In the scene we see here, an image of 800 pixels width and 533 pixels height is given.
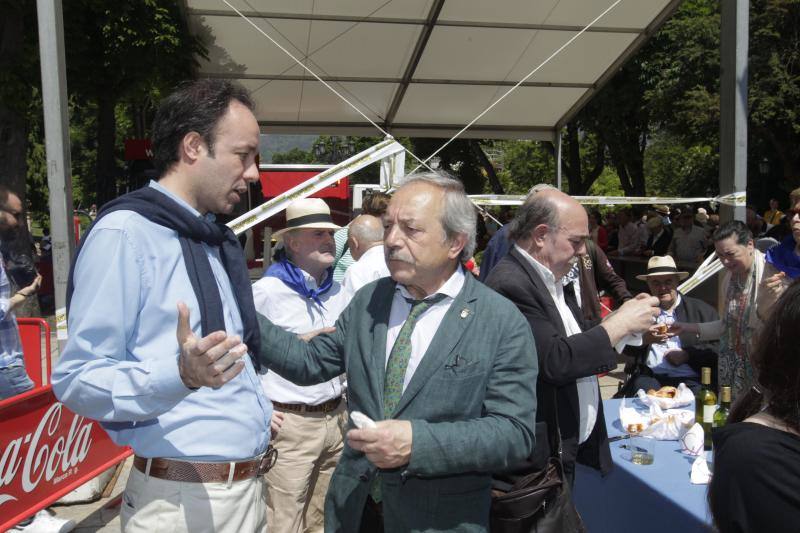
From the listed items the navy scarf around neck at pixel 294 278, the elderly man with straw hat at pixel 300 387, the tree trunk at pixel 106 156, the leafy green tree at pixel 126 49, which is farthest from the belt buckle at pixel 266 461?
the tree trunk at pixel 106 156

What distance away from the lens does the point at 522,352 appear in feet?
7.34

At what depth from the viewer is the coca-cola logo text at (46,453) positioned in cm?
380

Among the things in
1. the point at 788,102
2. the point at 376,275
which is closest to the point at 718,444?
the point at 376,275

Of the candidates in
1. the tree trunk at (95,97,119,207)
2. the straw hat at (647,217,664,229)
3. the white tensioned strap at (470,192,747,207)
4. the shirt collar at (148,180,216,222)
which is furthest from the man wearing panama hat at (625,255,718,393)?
the straw hat at (647,217,664,229)

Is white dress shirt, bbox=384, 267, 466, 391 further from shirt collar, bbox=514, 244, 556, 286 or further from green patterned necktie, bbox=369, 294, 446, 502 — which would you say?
shirt collar, bbox=514, 244, 556, 286

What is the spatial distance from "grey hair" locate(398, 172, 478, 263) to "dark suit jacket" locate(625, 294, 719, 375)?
3427 millimetres

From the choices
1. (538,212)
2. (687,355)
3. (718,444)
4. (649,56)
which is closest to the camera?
(718,444)

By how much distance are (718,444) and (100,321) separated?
1417mm

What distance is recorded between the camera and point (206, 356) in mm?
1690

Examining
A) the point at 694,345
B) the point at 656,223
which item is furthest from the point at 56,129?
the point at 656,223

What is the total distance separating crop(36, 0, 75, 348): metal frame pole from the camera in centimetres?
519

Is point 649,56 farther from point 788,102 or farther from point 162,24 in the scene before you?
point 162,24

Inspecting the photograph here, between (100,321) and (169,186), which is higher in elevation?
(169,186)

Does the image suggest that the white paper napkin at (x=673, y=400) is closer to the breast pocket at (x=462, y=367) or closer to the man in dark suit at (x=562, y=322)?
the man in dark suit at (x=562, y=322)
